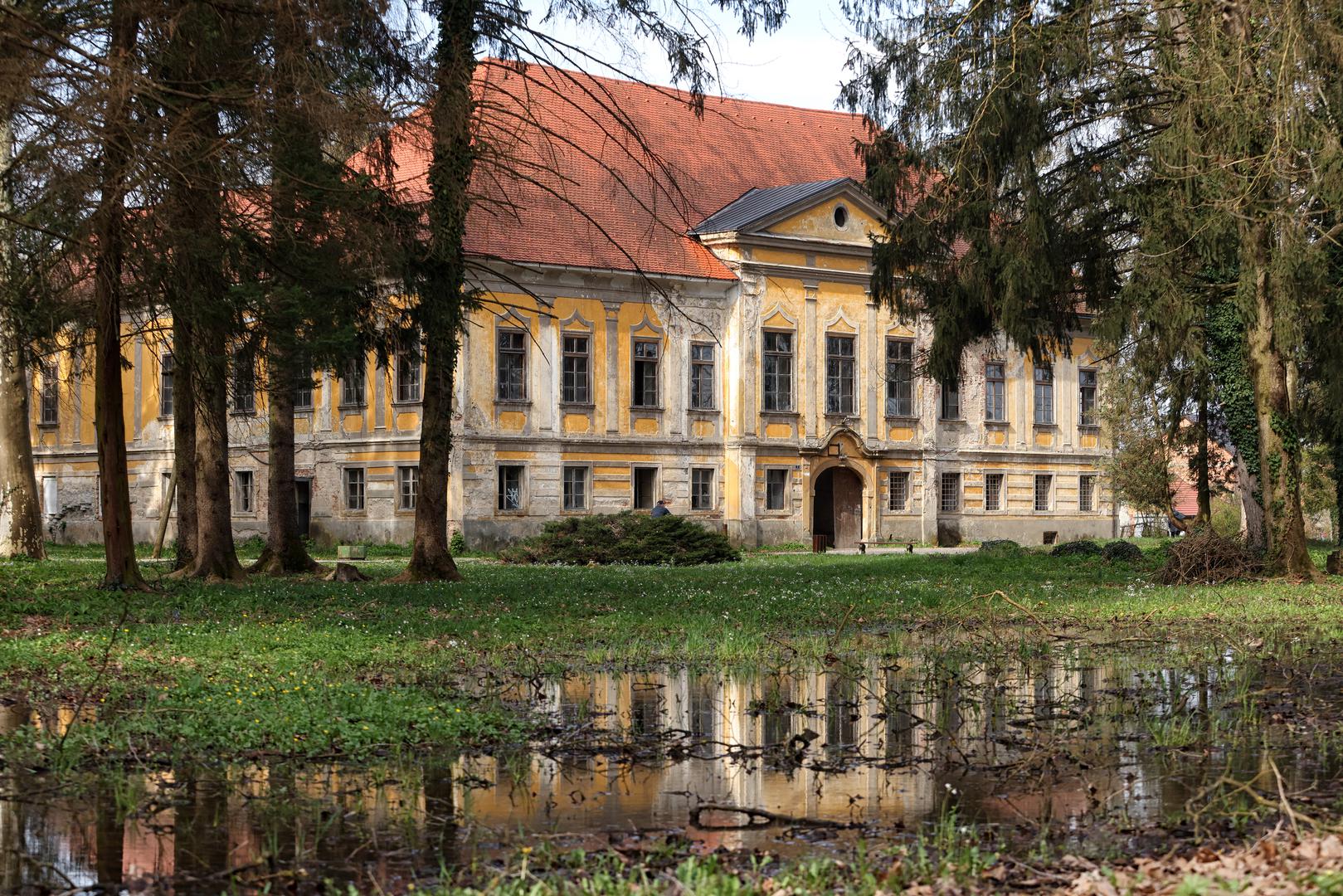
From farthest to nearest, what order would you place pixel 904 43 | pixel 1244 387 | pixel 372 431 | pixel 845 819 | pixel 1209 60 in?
1. pixel 372 431
2. pixel 1244 387
3. pixel 904 43
4. pixel 1209 60
5. pixel 845 819

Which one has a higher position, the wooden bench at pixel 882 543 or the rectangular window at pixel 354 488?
the rectangular window at pixel 354 488

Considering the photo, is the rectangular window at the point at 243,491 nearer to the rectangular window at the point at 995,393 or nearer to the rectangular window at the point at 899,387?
the rectangular window at the point at 899,387

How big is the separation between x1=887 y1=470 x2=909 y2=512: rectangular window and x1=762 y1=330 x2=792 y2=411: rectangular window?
15.4ft

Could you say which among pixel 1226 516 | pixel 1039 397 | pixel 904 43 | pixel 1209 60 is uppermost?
pixel 904 43

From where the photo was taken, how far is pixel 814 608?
19328 mm

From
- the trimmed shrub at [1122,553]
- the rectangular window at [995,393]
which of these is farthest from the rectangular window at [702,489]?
the trimmed shrub at [1122,553]

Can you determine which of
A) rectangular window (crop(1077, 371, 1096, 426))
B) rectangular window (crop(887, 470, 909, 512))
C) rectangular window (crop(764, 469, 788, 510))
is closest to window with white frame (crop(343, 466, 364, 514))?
rectangular window (crop(764, 469, 788, 510))

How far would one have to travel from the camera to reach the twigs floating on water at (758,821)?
712cm

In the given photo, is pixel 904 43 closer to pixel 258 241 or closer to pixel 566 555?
pixel 258 241

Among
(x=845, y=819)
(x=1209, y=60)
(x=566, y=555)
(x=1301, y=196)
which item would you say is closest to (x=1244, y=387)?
(x=1301, y=196)

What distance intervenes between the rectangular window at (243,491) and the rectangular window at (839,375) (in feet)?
57.9

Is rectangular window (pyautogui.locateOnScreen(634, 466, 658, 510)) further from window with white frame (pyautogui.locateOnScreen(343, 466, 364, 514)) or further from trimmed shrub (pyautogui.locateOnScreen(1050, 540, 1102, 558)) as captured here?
trimmed shrub (pyautogui.locateOnScreen(1050, 540, 1102, 558))

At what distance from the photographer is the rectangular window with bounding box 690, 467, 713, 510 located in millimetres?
44750

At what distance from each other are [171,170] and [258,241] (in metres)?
3.25
